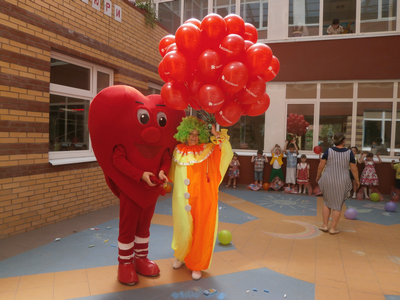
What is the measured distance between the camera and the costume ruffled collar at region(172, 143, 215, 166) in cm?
325

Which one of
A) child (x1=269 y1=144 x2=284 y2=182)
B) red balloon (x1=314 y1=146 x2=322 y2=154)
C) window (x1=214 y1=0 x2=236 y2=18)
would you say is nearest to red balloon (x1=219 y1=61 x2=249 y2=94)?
red balloon (x1=314 y1=146 x2=322 y2=154)

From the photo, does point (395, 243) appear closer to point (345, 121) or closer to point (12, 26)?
point (345, 121)

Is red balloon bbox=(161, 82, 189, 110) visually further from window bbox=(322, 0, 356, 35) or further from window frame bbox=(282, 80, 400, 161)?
window bbox=(322, 0, 356, 35)

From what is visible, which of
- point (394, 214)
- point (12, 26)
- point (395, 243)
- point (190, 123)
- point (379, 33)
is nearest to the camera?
point (190, 123)

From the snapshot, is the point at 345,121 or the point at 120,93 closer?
the point at 120,93

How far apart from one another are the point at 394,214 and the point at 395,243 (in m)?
2.26

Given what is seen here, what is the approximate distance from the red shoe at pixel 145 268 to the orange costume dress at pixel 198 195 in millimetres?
398

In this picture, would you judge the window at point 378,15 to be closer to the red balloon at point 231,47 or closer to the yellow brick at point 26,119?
the red balloon at point 231,47

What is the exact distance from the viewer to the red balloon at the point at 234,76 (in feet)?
8.92

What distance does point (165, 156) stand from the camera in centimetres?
334

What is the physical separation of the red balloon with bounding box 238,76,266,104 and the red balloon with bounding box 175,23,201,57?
66cm

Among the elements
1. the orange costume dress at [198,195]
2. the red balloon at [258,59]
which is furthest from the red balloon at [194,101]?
the red balloon at [258,59]

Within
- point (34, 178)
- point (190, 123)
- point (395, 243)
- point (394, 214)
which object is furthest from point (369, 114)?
point (34, 178)

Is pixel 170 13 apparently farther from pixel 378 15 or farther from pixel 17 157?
pixel 17 157
